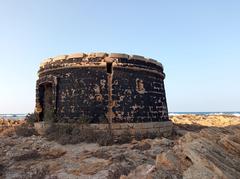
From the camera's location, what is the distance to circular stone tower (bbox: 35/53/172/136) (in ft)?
37.8

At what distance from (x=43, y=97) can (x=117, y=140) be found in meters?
5.27

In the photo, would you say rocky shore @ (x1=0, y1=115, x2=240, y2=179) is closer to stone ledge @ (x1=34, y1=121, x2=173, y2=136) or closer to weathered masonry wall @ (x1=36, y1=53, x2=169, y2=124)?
stone ledge @ (x1=34, y1=121, x2=173, y2=136)

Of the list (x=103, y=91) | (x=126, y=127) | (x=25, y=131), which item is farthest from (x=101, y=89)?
(x=25, y=131)

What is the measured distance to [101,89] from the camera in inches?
458

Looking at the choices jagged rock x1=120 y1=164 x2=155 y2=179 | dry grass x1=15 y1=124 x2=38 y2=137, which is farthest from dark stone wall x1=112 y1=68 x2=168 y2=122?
jagged rock x1=120 y1=164 x2=155 y2=179

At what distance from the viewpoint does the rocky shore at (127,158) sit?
4508mm

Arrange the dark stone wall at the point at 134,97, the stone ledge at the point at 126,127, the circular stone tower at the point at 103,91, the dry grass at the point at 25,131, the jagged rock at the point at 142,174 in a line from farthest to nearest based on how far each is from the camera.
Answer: the dry grass at the point at 25,131 → the dark stone wall at the point at 134,97 → the circular stone tower at the point at 103,91 → the stone ledge at the point at 126,127 → the jagged rock at the point at 142,174

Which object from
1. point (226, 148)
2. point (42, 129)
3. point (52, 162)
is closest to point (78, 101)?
point (42, 129)

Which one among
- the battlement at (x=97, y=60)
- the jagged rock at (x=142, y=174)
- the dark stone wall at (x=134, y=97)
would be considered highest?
the battlement at (x=97, y=60)

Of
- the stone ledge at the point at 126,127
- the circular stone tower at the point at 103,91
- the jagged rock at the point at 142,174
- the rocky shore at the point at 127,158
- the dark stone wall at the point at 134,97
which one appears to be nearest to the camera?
the rocky shore at the point at 127,158

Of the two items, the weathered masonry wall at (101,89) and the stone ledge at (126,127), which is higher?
the weathered masonry wall at (101,89)

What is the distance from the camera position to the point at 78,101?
1172cm

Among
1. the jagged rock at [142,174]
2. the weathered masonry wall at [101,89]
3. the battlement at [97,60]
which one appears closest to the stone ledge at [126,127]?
the weathered masonry wall at [101,89]

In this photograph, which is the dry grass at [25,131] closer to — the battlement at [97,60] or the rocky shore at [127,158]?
the rocky shore at [127,158]
